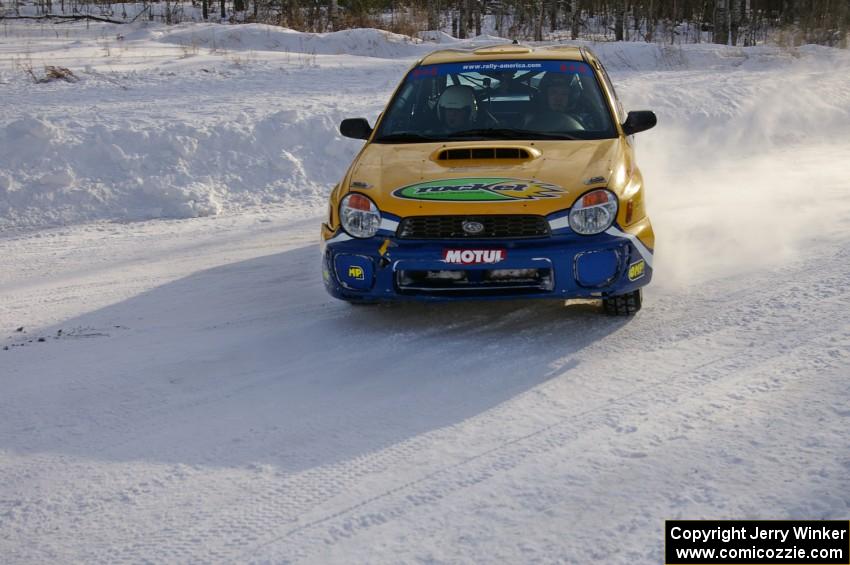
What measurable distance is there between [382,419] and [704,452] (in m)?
1.39

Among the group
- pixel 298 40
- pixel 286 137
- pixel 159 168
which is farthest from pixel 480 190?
pixel 298 40

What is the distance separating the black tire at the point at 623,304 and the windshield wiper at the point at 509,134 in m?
1.18

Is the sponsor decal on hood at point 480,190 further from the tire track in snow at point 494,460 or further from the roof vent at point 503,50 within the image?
the roof vent at point 503,50

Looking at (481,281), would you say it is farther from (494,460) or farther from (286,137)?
(286,137)

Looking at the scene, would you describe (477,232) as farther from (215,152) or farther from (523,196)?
(215,152)

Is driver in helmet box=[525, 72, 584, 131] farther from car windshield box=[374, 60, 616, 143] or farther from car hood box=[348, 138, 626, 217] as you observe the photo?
car hood box=[348, 138, 626, 217]

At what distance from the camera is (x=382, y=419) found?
4418 millimetres

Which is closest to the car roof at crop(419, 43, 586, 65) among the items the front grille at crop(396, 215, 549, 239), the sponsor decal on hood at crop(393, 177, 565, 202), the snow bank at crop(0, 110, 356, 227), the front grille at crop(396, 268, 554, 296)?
the sponsor decal on hood at crop(393, 177, 565, 202)

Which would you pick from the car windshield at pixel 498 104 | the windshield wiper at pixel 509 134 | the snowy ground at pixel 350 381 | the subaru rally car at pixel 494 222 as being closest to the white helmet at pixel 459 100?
the car windshield at pixel 498 104

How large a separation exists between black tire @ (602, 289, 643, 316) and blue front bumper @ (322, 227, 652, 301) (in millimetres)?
215

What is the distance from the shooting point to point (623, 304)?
5715 millimetres

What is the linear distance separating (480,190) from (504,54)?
7.02ft

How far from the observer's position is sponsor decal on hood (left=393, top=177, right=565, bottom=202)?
5.36 metres

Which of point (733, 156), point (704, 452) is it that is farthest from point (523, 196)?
point (733, 156)
